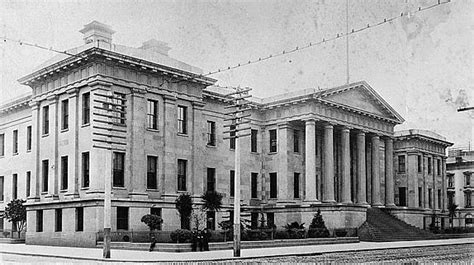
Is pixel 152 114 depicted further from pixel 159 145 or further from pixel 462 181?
pixel 462 181

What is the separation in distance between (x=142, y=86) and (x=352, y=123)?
21.7 metres

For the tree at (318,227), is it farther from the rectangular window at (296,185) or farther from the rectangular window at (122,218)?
the rectangular window at (122,218)

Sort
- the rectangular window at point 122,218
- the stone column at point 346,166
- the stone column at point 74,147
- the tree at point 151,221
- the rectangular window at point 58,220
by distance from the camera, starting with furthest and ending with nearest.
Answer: the stone column at point 346,166
the rectangular window at point 58,220
the stone column at point 74,147
the rectangular window at point 122,218
the tree at point 151,221

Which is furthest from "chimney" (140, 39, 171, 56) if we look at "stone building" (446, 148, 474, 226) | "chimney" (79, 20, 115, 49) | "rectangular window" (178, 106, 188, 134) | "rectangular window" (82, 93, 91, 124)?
"stone building" (446, 148, 474, 226)

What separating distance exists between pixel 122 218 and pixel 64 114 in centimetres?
814

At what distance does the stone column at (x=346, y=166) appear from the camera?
173 ft

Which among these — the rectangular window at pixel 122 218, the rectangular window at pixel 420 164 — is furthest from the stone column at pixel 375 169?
the rectangular window at pixel 122 218

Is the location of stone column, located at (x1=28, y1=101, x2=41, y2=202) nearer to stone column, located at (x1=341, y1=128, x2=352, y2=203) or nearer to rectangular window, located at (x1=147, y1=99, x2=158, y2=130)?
rectangular window, located at (x1=147, y1=99, x2=158, y2=130)

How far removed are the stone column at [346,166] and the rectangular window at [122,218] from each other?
843 inches

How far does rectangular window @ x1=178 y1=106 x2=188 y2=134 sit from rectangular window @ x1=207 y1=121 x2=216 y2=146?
5.13 meters

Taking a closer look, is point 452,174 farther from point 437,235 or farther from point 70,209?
point 70,209

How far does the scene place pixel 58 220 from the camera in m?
39.4

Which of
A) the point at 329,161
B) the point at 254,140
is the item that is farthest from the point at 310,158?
the point at 254,140

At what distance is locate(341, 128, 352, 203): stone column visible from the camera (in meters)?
52.6
